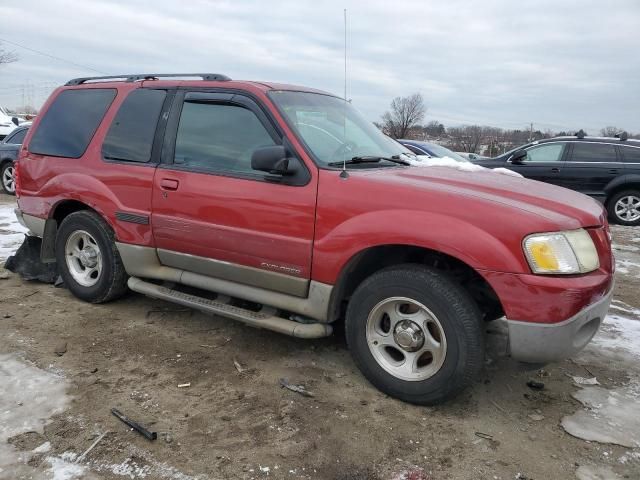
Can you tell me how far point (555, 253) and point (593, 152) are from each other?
337 inches

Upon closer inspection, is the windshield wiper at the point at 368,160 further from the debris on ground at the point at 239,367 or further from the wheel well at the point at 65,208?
the wheel well at the point at 65,208

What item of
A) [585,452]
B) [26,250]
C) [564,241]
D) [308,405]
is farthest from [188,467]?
[26,250]

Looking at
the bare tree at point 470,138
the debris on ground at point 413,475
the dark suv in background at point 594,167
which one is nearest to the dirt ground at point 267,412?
the debris on ground at point 413,475

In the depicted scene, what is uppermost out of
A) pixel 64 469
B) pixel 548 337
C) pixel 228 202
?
pixel 228 202

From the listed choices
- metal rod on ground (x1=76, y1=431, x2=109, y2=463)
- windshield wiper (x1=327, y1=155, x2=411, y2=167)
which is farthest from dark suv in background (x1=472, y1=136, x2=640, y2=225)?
metal rod on ground (x1=76, y1=431, x2=109, y2=463)

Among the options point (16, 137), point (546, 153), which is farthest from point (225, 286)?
point (16, 137)

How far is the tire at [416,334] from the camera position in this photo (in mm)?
2812

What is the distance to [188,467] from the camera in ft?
8.02

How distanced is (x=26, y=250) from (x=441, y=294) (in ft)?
14.2

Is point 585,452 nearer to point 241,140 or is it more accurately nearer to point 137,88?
point 241,140

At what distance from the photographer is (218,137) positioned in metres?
3.69

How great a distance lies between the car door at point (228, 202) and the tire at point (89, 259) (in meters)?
0.60

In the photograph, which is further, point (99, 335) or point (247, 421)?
point (99, 335)

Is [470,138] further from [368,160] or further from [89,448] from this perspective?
[89,448]
